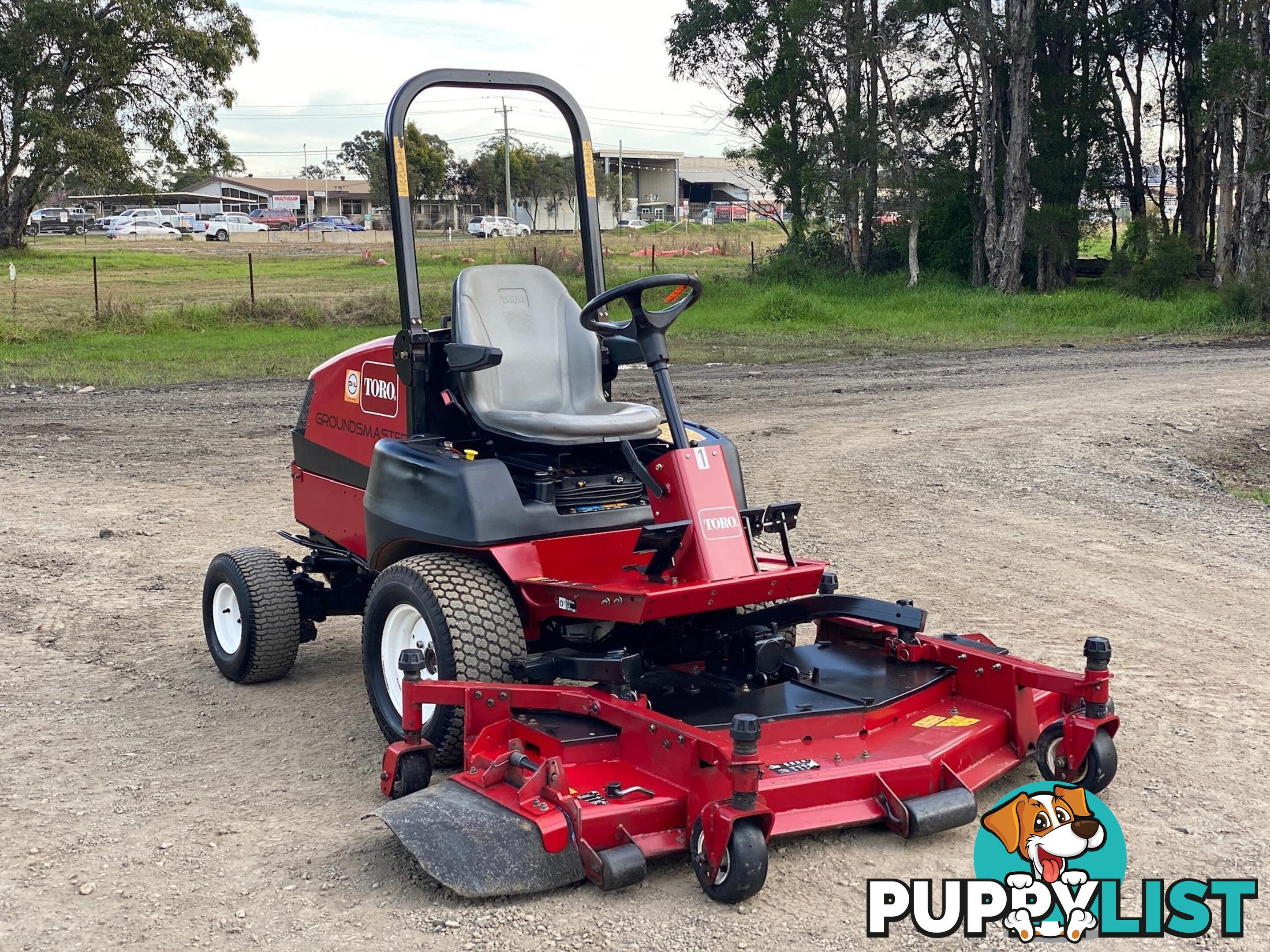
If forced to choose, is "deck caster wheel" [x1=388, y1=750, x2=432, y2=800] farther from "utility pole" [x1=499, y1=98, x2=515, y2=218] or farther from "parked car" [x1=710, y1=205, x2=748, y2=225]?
"parked car" [x1=710, y1=205, x2=748, y2=225]

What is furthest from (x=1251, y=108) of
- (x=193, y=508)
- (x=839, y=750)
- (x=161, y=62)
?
(x=161, y=62)

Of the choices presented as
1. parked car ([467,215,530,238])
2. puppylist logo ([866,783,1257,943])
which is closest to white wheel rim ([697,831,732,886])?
puppylist logo ([866,783,1257,943])

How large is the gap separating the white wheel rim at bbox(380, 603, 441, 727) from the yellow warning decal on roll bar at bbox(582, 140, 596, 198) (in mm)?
2157

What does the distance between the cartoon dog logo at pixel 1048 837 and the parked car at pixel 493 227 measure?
36.1m

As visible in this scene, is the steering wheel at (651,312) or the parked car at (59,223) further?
the parked car at (59,223)

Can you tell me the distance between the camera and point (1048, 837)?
403cm

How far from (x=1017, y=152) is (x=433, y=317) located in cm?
1359

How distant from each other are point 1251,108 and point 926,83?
27.5 feet

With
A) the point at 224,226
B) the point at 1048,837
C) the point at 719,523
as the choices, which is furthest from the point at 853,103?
the point at 224,226

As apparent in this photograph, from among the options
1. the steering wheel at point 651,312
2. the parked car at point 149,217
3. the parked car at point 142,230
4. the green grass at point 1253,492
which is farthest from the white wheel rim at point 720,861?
the parked car at point 149,217

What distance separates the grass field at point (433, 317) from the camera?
18.1 meters

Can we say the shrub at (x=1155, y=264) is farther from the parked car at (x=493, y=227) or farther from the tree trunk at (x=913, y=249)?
the parked car at (x=493, y=227)

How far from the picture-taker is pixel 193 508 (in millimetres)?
9289

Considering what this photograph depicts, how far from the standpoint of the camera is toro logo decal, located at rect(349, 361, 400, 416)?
5402mm
